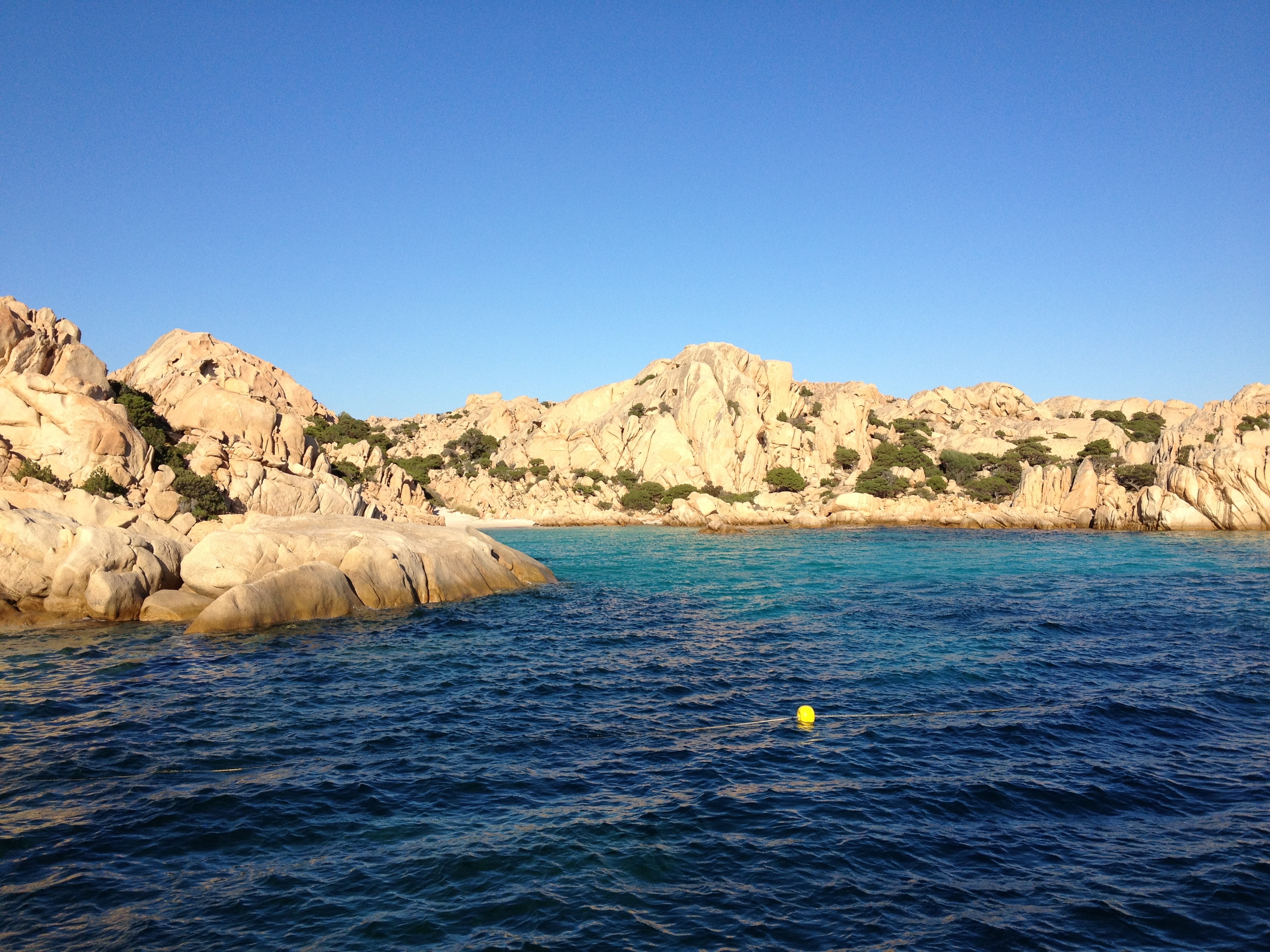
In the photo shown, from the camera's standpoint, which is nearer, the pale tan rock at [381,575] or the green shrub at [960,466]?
the pale tan rock at [381,575]

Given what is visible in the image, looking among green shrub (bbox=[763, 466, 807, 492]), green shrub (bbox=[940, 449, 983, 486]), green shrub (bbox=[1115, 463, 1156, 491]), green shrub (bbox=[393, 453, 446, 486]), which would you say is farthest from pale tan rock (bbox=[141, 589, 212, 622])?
green shrub (bbox=[940, 449, 983, 486])

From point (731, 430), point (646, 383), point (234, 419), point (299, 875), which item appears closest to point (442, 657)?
point (299, 875)

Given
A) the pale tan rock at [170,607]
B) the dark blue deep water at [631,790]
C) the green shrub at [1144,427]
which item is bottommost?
the dark blue deep water at [631,790]

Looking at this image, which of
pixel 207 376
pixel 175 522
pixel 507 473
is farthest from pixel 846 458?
pixel 175 522

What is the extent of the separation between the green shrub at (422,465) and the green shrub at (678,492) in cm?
3552

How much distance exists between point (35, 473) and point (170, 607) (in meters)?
11.3

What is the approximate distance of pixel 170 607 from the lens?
83.0 ft

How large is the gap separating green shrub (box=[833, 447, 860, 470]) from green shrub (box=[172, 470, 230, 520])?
9620 cm

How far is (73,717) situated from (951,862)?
657 inches

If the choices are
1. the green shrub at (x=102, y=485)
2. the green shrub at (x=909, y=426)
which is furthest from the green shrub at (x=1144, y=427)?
the green shrub at (x=102, y=485)

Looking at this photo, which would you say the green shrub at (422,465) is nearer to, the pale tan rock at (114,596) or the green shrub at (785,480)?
the green shrub at (785,480)

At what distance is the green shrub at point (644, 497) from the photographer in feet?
341

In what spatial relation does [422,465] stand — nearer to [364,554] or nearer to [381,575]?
[364,554]

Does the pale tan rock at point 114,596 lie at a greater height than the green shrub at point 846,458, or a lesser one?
lesser
